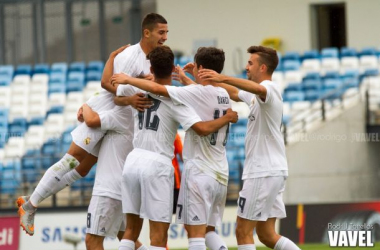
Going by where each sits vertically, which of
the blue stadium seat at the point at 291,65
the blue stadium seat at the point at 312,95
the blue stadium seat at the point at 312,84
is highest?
the blue stadium seat at the point at 291,65

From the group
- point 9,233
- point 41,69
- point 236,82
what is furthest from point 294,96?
point 236,82

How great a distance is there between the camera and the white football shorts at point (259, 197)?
8773 mm

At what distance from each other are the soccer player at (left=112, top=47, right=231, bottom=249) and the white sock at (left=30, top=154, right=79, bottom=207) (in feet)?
3.82

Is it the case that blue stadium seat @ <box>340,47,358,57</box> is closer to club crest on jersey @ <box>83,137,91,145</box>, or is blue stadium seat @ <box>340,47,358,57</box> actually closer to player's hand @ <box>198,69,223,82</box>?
club crest on jersey @ <box>83,137,91,145</box>

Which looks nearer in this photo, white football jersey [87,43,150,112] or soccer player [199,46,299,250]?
soccer player [199,46,299,250]

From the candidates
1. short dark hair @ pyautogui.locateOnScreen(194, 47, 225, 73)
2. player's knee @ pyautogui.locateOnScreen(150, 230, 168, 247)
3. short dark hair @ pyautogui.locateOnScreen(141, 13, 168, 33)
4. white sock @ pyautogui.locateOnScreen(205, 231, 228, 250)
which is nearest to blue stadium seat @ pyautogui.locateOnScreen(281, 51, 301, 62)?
short dark hair @ pyautogui.locateOnScreen(141, 13, 168, 33)

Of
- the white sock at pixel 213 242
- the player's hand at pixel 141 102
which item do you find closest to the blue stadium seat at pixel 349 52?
the white sock at pixel 213 242

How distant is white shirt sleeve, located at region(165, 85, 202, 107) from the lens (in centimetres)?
851

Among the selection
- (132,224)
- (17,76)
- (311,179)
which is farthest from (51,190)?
(17,76)

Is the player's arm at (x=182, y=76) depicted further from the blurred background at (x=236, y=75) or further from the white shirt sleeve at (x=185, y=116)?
the blurred background at (x=236, y=75)

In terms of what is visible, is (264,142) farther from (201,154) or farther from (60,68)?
(60,68)

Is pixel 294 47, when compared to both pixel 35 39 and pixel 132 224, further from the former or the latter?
pixel 132 224

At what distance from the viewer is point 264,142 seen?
8.85 m

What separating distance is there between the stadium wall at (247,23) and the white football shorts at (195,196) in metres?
14.6
